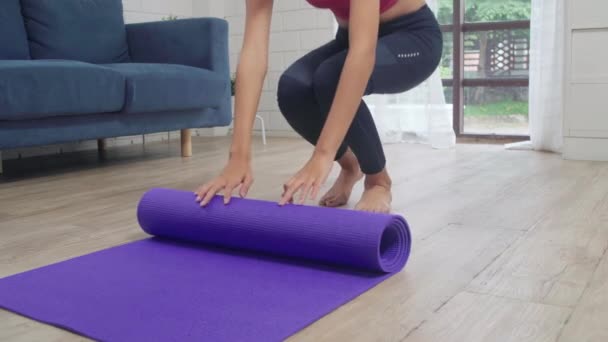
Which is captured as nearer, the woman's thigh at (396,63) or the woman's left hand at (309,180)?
the woman's left hand at (309,180)

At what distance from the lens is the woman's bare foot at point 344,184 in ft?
6.50

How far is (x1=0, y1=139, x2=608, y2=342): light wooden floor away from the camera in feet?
3.42

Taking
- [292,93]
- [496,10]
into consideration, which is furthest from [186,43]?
[496,10]

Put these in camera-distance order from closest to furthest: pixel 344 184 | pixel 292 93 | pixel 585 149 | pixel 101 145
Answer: pixel 292 93 → pixel 344 184 → pixel 585 149 → pixel 101 145

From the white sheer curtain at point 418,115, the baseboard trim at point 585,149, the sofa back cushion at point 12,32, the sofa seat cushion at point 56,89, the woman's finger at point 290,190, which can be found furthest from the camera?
the white sheer curtain at point 418,115

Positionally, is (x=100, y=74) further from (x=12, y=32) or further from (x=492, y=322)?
(x=492, y=322)

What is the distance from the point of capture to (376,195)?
1.83 metres

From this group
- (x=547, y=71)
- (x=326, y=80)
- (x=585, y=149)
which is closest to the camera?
(x=326, y=80)

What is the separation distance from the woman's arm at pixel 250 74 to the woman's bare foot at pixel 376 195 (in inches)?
15.7

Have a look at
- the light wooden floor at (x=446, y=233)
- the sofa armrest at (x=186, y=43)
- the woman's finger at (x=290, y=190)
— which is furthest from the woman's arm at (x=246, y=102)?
the sofa armrest at (x=186, y=43)

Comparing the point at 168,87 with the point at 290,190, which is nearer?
the point at 290,190

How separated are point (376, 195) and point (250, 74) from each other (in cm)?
51

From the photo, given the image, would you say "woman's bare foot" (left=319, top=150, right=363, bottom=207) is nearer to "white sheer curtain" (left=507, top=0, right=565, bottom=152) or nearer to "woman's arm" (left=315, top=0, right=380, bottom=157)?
"woman's arm" (left=315, top=0, right=380, bottom=157)

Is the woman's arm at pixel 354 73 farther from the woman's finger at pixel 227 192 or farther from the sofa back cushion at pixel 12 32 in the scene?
the sofa back cushion at pixel 12 32
